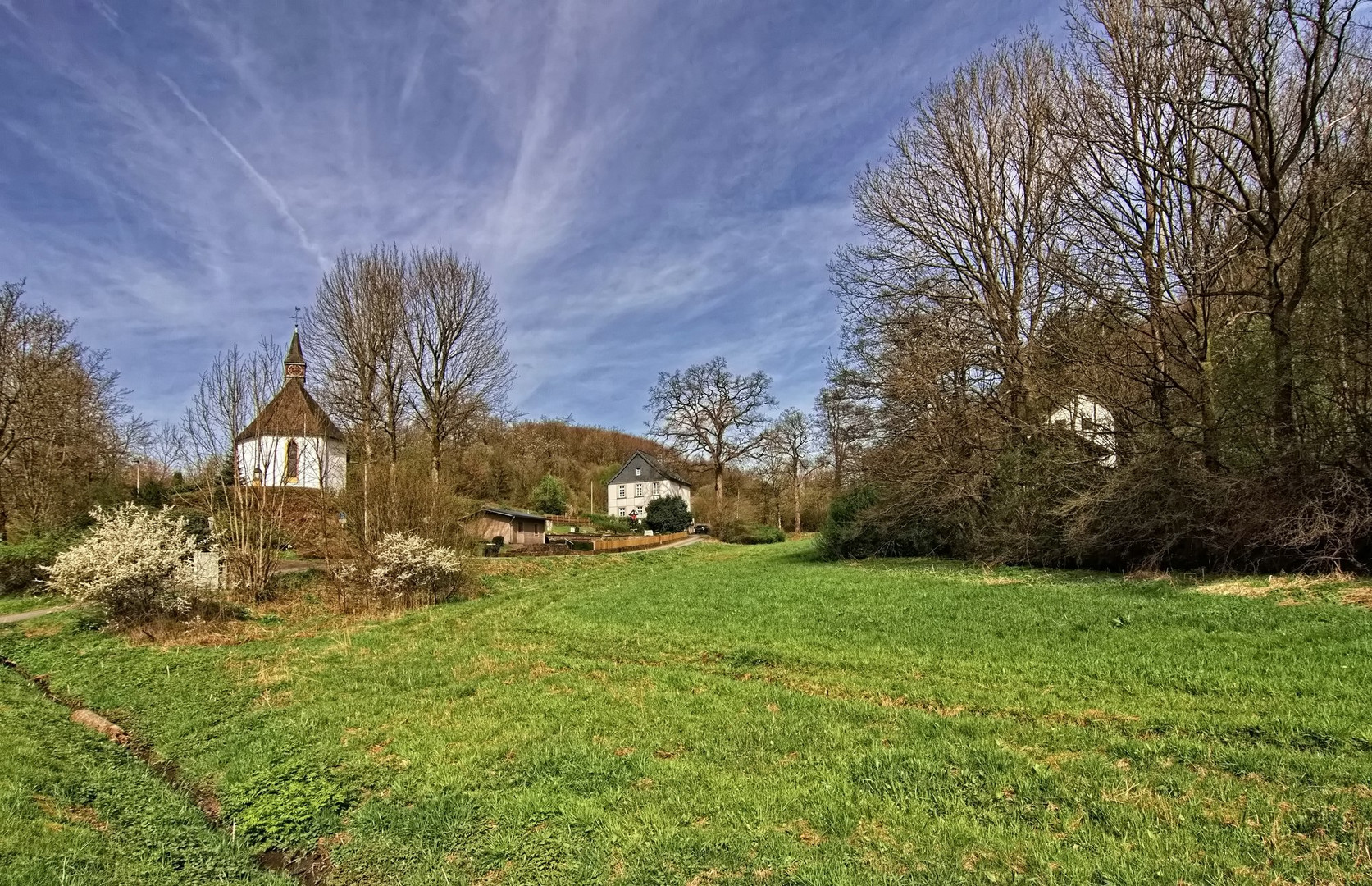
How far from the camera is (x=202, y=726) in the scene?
6.42m

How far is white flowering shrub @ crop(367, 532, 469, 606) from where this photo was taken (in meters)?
14.7

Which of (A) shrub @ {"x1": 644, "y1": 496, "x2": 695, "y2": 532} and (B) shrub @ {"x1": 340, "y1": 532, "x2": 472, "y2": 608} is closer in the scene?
(B) shrub @ {"x1": 340, "y1": 532, "x2": 472, "y2": 608}

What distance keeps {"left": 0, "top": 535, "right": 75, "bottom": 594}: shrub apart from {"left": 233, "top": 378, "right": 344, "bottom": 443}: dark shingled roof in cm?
651

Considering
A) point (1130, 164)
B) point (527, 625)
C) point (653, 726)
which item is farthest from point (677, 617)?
point (1130, 164)

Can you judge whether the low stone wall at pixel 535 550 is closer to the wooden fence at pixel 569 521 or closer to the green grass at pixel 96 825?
the wooden fence at pixel 569 521

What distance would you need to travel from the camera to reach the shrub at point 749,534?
4284cm

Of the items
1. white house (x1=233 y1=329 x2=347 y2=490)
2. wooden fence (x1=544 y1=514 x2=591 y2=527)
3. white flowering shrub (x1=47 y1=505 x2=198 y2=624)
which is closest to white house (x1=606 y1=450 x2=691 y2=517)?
wooden fence (x1=544 y1=514 x2=591 y2=527)

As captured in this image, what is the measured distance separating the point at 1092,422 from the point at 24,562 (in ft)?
91.4

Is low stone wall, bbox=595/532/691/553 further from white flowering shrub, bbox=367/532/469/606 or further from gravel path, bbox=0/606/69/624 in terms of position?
gravel path, bbox=0/606/69/624

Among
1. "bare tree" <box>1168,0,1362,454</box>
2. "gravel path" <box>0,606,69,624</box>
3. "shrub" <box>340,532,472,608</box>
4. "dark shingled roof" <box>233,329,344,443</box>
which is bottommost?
"gravel path" <box>0,606,69,624</box>

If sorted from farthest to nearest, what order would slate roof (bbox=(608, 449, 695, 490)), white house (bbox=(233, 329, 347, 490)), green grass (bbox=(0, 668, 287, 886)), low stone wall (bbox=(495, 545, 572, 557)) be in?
slate roof (bbox=(608, 449, 695, 490)) < low stone wall (bbox=(495, 545, 572, 557)) < white house (bbox=(233, 329, 347, 490)) < green grass (bbox=(0, 668, 287, 886))

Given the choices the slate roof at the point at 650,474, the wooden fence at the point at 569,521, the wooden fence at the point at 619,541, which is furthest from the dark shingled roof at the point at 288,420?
the slate roof at the point at 650,474

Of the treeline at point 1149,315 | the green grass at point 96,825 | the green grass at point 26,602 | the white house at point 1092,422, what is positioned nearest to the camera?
the green grass at point 96,825

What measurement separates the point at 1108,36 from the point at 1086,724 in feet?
46.5
